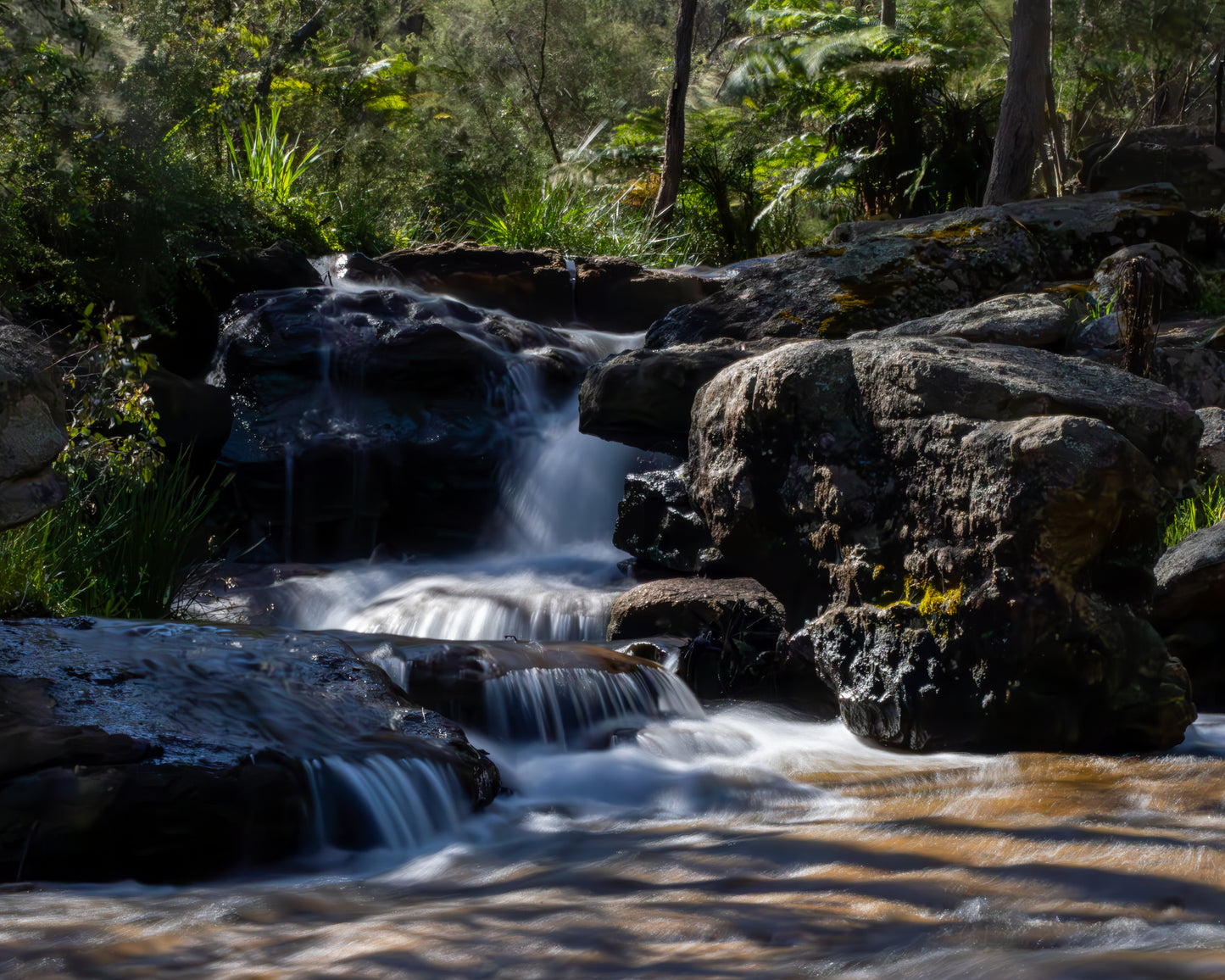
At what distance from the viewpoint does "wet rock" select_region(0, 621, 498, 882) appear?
10.1ft

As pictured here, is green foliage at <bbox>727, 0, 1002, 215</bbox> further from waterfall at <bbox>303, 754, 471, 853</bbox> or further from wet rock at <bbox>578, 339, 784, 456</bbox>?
waterfall at <bbox>303, 754, 471, 853</bbox>

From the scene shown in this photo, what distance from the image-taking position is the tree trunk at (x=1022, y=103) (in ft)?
37.2

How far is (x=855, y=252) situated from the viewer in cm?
906

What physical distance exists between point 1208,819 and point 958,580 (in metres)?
1.21

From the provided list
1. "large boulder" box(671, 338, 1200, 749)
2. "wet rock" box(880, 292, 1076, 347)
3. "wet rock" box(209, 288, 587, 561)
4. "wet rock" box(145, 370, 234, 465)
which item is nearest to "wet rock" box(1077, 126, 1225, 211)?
"wet rock" box(880, 292, 1076, 347)

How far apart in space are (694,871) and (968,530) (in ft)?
5.80

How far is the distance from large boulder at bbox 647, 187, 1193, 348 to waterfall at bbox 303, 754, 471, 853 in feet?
18.1

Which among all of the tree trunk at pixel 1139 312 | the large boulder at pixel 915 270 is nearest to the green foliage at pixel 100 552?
the large boulder at pixel 915 270

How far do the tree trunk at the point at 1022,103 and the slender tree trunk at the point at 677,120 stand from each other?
5019 millimetres

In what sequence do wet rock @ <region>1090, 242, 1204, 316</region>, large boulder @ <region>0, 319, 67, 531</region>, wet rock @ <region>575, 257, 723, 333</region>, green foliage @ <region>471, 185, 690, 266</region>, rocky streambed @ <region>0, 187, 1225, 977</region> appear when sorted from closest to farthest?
rocky streambed @ <region>0, 187, 1225, 977</region> < large boulder @ <region>0, 319, 67, 531</region> < wet rock @ <region>1090, 242, 1204, 316</region> < wet rock @ <region>575, 257, 723, 333</region> < green foliage @ <region>471, 185, 690, 266</region>

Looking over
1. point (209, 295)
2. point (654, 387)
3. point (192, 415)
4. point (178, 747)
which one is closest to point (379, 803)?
point (178, 747)

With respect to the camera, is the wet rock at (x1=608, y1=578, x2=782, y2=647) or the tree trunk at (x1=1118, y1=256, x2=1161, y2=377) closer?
the wet rock at (x1=608, y1=578, x2=782, y2=647)

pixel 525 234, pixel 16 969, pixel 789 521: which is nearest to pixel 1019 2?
pixel 525 234

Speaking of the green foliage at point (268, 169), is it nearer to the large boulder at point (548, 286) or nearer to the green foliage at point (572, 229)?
the large boulder at point (548, 286)
